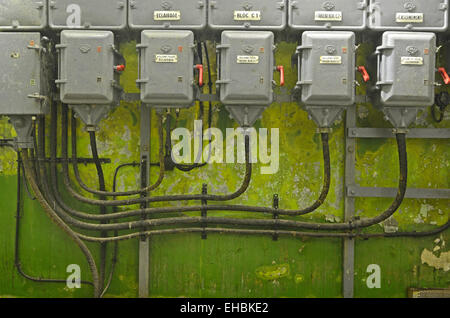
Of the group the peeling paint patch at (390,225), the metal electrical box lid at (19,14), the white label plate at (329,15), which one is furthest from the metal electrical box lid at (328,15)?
the metal electrical box lid at (19,14)

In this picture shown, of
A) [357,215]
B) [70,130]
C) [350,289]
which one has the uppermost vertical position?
[70,130]

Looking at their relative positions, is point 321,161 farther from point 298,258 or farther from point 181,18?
point 181,18

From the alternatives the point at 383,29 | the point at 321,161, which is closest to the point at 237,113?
the point at 321,161

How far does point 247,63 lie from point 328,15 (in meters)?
0.52

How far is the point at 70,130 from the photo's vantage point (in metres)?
2.21

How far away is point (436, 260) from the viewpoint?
89.0 inches

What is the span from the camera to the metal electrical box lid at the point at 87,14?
188 cm

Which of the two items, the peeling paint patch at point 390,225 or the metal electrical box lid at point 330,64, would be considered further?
the peeling paint patch at point 390,225

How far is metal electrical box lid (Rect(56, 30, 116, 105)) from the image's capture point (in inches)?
72.0

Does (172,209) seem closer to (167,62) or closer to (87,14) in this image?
(167,62)

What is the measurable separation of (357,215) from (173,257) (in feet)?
4.04

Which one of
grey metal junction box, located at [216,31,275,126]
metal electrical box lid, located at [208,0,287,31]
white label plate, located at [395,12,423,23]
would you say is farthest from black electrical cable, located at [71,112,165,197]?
white label plate, located at [395,12,423,23]

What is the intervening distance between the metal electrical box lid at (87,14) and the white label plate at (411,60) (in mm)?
1516

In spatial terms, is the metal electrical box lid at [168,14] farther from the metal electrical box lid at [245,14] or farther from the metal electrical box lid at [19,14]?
the metal electrical box lid at [19,14]
